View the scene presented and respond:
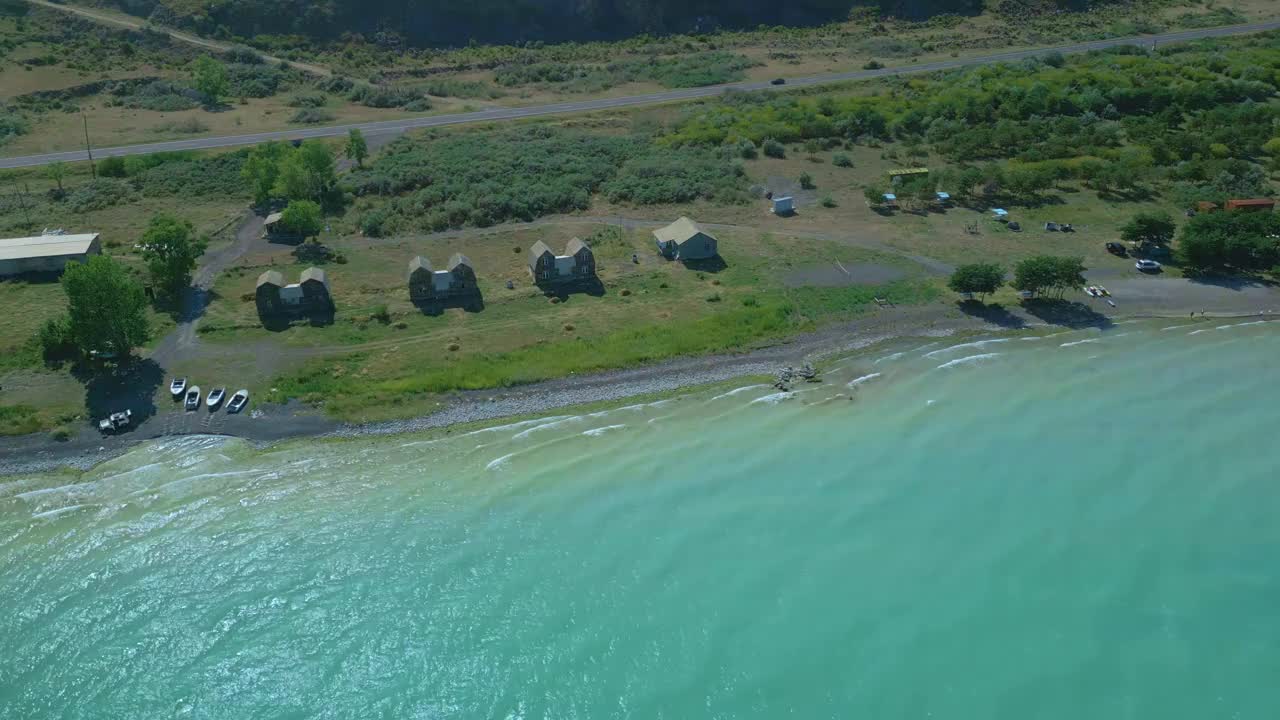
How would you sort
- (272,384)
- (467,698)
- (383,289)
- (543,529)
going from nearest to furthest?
(467,698) → (543,529) → (272,384) → (383,289)

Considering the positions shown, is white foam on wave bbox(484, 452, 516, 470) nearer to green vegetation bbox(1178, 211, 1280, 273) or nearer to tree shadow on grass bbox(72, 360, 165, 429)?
tree shadow on grass bbox(72, 360, 165, 429)

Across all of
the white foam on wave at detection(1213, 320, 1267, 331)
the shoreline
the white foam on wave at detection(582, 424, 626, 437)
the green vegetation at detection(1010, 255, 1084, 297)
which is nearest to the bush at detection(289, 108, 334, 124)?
the shoreline

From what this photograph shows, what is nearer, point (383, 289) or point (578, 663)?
point (578, 663)

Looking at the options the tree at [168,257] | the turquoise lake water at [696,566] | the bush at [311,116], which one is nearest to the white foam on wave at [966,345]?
the turquoise lake water at [696,566]

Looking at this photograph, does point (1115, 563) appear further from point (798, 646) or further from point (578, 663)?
point (578, 663)

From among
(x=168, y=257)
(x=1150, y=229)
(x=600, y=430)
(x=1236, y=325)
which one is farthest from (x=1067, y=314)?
(x=168, y=257)

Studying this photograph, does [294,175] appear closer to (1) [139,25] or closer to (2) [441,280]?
(2) [441,280]

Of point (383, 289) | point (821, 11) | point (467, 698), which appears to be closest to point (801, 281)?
point (383, 289)
